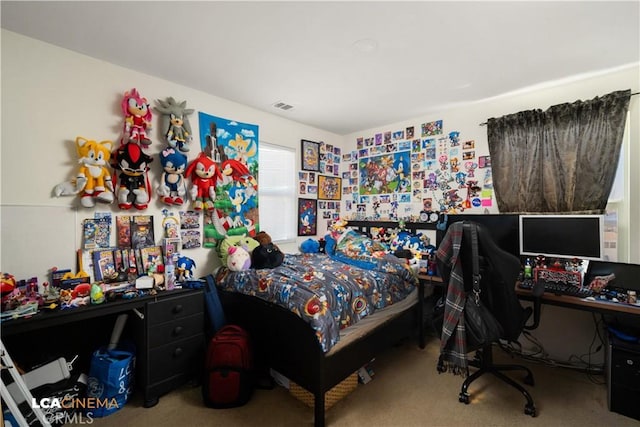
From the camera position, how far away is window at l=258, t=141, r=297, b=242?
10.5ft

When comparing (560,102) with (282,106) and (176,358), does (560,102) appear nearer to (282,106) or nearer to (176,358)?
(282,106)

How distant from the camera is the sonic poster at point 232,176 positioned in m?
2.70

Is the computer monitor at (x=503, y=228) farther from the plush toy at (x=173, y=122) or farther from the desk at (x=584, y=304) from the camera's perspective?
the plush toy at (x=173, y=122)

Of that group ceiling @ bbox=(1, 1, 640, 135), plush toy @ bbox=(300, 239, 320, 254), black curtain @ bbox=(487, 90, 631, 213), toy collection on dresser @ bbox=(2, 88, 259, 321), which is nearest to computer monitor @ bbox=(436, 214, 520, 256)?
black curtain @ bbox=(487, 90, 631, 213)

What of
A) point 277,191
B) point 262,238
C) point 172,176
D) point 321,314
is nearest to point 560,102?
point 321,314

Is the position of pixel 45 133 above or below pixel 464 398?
above

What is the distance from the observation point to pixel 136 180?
7.29 ft

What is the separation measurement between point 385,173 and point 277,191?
1368 mm

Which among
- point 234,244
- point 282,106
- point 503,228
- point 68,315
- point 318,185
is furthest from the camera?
point 318,185

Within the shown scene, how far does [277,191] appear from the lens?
3354 millimetres

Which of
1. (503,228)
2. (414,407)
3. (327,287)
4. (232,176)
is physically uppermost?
(232,176)

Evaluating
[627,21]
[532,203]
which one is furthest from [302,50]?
[532,203]

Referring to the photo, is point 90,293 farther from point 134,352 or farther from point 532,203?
point 532,203

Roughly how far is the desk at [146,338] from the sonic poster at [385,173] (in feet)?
7.94
